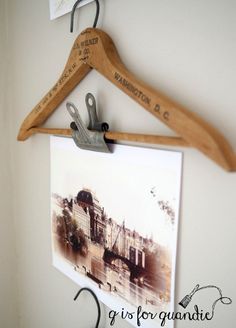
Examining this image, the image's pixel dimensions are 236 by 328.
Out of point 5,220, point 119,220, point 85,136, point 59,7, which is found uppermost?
point 59,7

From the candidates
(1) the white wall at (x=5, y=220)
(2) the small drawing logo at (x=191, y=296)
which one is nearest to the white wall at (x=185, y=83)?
(2) the small drawing logo at (x=191, y=296)

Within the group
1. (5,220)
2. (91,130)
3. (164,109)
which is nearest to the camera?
(164,109)

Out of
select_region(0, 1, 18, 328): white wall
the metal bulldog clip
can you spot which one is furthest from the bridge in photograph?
select_region(0, 1, 18, 328): white wall

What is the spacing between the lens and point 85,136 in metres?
0.49

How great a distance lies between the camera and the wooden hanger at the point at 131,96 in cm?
31

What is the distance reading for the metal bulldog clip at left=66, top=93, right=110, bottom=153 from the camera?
473 millimetres

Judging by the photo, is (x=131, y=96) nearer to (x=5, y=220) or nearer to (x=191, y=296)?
(x=191, y=296)

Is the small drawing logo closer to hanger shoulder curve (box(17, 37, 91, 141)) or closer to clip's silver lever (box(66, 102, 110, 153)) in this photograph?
clip's silver lever (box(66, 102, 110, 153))

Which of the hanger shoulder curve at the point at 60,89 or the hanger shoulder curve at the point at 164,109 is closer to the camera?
the hanger shoulder curve at the point at 164,109

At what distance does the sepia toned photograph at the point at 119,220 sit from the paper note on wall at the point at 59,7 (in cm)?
29

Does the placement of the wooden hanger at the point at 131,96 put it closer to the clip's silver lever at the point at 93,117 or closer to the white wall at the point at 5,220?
the clip's silver lever at the point at 93,117

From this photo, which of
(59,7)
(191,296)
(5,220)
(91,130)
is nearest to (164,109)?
(91,130)

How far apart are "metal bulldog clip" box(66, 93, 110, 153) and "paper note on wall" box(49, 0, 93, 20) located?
0.23m

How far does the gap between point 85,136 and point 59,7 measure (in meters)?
0.33
